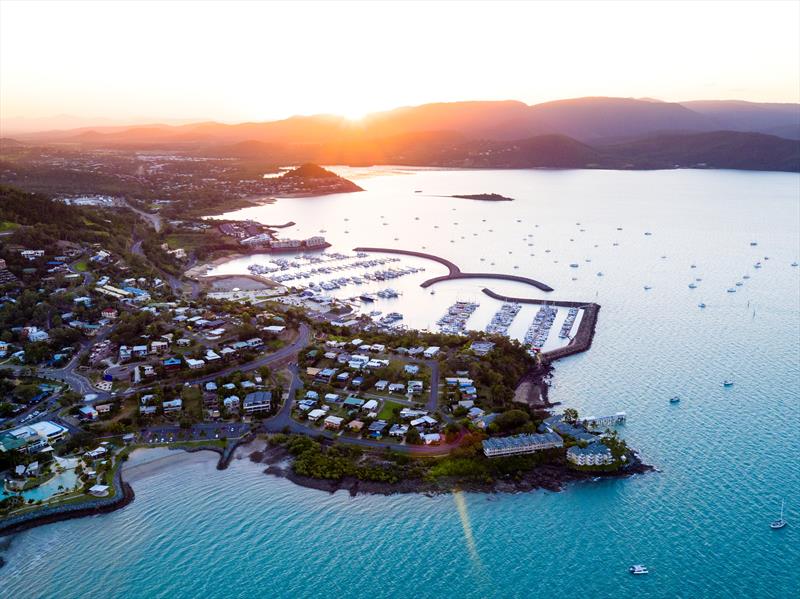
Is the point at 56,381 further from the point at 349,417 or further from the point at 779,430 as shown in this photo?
the point at 779,430

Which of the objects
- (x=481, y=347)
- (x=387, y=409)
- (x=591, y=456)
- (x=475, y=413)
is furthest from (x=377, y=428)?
(x=481, y=347)

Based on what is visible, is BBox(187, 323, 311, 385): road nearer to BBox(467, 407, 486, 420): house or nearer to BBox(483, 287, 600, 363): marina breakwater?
BBox(467, 407, 486, 420): house

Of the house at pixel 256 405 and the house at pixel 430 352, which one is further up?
A: the house at pixel 430 352

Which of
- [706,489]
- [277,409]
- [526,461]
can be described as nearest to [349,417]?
[277,409]

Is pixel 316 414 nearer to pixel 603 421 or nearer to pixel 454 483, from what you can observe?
pixel 454 483

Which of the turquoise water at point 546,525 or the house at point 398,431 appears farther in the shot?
the house at point 398,431

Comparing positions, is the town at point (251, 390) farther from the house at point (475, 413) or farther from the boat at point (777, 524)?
the boat at point (777, 524)

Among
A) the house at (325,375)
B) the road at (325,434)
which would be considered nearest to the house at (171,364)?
the road at (325,434)
